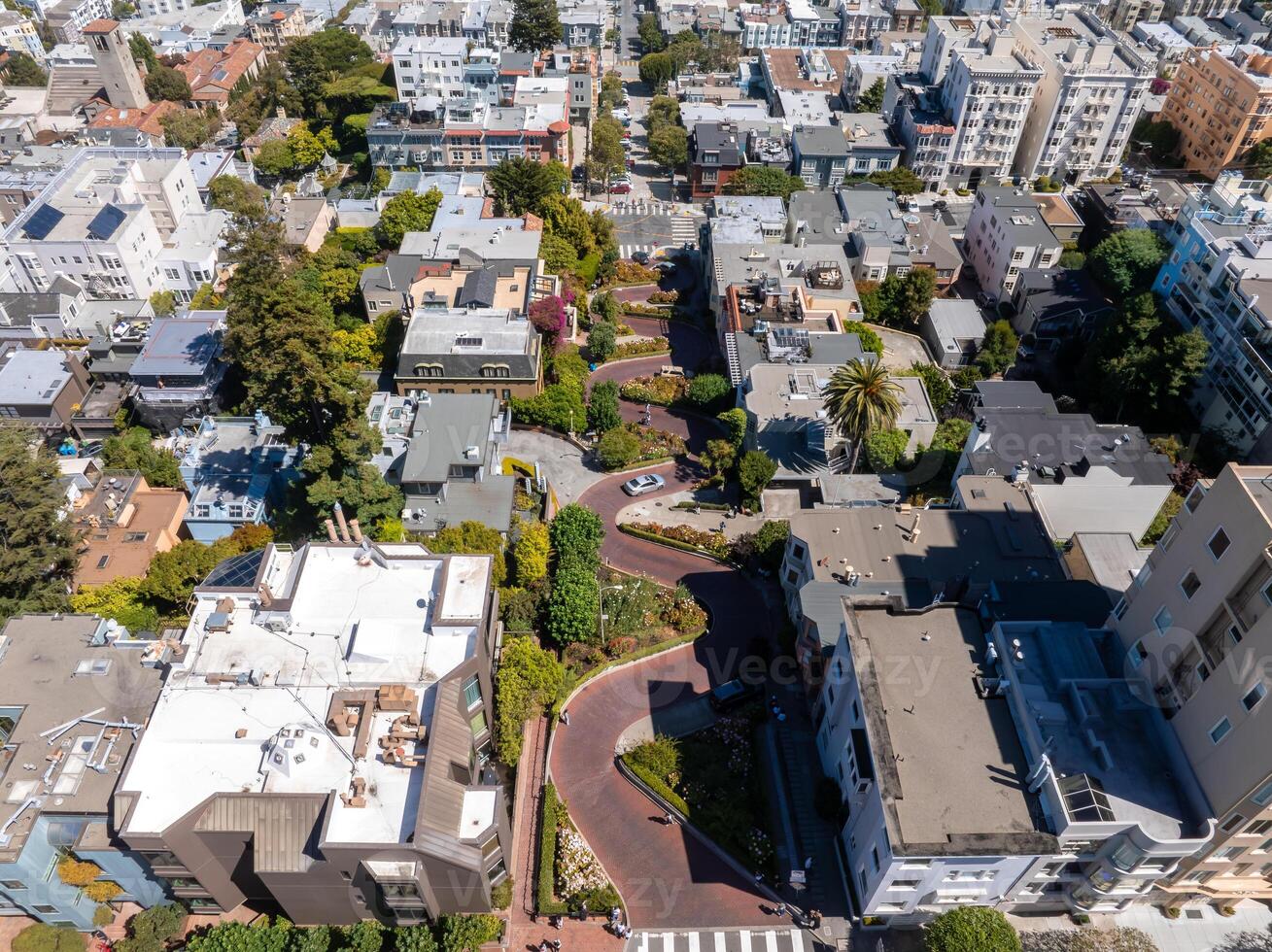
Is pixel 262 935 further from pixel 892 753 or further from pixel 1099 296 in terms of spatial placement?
pixel 1099 296

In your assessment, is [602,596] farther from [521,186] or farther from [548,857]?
[521,186]

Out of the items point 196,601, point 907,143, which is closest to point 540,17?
point 907,143

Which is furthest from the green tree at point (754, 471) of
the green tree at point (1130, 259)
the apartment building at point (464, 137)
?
the apartment building at point (464, 137)

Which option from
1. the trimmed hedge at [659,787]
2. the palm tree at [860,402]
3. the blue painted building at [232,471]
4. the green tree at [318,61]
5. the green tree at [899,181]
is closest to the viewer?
the trimmed hedge at [659,787]

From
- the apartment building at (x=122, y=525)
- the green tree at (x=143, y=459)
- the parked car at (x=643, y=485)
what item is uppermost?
the apartment building at (x=122, y=525)

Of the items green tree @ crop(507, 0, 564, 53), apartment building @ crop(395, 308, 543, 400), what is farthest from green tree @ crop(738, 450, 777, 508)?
green tree @ crop(507, 0, 564, 53)

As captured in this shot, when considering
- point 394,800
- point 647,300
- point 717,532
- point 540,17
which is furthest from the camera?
point 540,17

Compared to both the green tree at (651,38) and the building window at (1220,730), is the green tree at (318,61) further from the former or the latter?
the building window at (1220,730)

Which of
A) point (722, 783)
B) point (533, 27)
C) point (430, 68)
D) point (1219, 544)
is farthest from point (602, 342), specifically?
point (533, 27)
